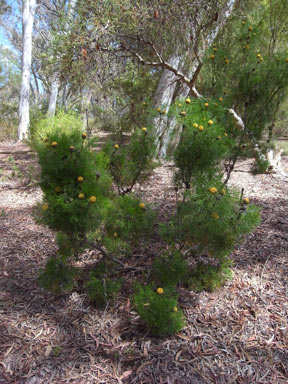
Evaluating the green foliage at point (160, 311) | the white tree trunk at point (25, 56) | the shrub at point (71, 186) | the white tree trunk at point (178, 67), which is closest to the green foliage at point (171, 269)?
the green foliage at point (160, 311)

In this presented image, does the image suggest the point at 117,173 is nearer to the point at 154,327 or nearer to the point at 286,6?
the point at 154,327

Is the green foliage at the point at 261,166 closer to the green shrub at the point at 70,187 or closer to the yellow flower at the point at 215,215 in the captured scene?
the yellow flower at the point at 215,215

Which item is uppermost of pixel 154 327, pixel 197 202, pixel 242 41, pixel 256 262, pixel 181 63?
pixel 181 63

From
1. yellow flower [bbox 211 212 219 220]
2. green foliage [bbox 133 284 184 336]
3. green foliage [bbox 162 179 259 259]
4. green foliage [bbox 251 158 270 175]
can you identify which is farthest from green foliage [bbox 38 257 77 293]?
green foliage [bbox 251 158 270 175]

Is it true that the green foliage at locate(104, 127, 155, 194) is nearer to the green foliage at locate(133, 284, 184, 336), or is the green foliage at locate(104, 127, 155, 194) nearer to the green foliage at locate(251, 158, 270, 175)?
the green foliage at locate(133, 284, 184, 336)

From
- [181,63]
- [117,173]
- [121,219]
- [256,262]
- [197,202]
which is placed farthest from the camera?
[181,63]

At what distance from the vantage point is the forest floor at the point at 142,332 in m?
1.52

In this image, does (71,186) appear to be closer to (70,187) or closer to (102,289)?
(70,187)

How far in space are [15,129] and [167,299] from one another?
10.1 metres

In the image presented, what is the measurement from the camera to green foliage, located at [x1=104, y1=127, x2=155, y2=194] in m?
1.98

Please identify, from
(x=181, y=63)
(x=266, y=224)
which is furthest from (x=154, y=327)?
(x=181, y=63)

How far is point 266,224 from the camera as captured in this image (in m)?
2.83

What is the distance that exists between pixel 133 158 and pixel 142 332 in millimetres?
1170

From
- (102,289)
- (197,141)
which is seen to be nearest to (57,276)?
(102,289)
